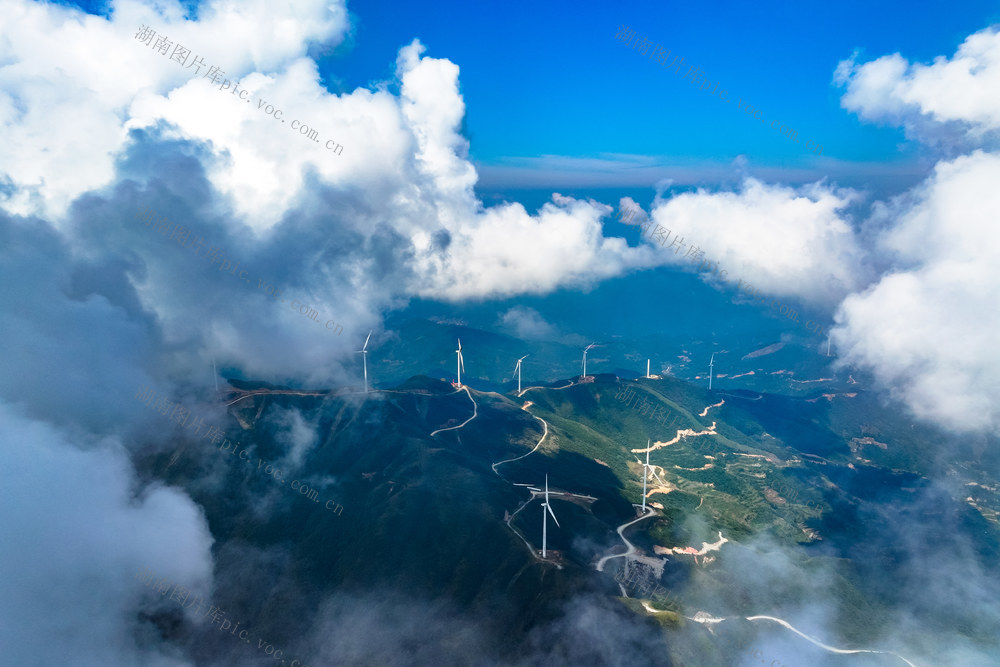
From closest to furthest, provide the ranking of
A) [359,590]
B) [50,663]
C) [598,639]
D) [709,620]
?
[50,663] → [598,639] → [709,620] → [359,590]

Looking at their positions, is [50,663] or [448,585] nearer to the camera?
[50,663]

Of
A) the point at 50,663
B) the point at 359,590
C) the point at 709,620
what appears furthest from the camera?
the point at 359,590

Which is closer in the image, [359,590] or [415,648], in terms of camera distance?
[415,648]

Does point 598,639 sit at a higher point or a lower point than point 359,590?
higher

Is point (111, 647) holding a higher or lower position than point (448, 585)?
lower

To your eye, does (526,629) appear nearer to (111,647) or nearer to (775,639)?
(775,639)

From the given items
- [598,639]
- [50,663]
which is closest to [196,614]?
[50,663]

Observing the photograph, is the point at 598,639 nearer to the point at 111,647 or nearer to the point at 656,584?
the point at 656,584

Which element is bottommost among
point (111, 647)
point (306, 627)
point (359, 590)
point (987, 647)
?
point (111, 647)

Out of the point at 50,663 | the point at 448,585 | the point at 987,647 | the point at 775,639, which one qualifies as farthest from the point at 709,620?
the point at 50,663
